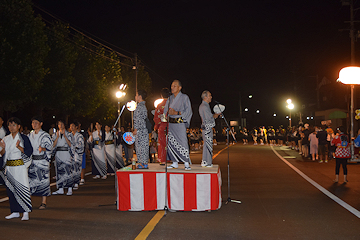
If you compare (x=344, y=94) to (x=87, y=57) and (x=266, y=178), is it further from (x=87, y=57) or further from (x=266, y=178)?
(x=266, y=178)

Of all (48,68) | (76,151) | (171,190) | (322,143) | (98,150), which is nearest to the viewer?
(171,190)

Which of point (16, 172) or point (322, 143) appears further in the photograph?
point (322, 143)

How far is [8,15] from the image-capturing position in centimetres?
2159

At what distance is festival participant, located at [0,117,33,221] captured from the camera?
7.02m

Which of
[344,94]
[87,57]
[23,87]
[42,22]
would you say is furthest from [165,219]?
[344,94]

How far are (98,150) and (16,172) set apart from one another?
19.9ft

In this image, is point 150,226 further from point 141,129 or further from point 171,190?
point 141,129

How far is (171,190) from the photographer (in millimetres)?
7434

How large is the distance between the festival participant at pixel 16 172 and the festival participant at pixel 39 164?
2.76ft

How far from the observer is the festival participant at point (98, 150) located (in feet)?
42.9

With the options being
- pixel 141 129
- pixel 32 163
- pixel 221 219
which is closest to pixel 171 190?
pixel 221 219

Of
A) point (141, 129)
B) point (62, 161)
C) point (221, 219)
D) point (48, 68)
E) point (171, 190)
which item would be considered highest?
point (48, 68)

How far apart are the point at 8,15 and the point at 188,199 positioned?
19.2 meters

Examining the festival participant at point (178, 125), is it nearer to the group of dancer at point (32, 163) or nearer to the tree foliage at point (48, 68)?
the group of dancer at point (32, 163)
